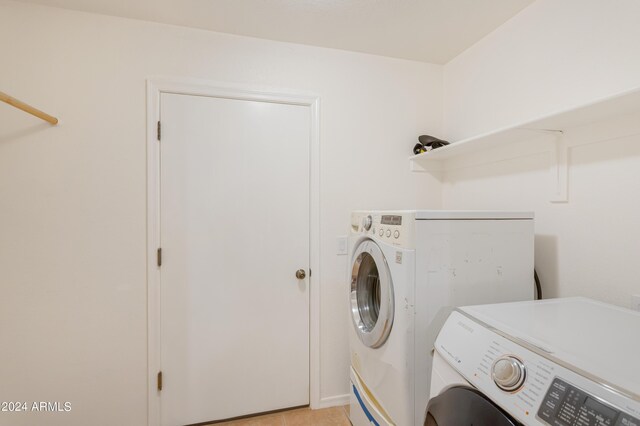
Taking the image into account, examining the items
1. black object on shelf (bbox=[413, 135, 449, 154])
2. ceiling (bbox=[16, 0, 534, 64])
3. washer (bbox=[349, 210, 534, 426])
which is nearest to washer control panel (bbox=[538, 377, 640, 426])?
washer (bbox=[349, 210, 534, 426])

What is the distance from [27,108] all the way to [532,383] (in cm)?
213

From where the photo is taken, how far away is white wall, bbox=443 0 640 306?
1132 mm

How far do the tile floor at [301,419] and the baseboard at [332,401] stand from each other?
0.08ft

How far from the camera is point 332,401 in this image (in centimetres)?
191

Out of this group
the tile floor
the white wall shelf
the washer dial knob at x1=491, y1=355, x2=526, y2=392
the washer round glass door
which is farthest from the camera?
the tile floor

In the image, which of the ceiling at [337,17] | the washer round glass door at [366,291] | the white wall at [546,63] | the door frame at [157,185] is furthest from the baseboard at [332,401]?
the ceiling at [337,17]

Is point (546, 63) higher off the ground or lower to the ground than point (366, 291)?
higher

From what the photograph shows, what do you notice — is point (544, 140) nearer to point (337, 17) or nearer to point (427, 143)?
point (427, 143)

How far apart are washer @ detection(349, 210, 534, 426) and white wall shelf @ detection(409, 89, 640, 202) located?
1.04 feet

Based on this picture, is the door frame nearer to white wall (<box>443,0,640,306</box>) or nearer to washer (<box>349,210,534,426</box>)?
washer (<box>349,210,534,426</box>)

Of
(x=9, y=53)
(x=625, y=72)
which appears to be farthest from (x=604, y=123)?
(x=9, y=53)

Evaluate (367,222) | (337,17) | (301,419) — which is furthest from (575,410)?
(337,17)

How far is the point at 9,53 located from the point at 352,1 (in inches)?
72.4

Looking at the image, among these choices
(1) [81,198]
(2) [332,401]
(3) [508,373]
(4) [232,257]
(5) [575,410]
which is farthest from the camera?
(2) [332,401]
